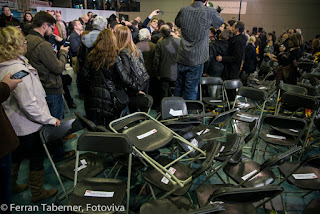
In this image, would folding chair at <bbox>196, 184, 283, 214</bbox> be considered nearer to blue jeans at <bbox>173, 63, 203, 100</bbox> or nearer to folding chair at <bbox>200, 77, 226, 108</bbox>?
blue jeans at <bbox>173, 63, 203, 100</bbox>

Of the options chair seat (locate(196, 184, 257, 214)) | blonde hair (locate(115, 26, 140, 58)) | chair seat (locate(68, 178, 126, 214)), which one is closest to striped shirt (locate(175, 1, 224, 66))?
blonde hair (locate(115, 26, 140, 58))

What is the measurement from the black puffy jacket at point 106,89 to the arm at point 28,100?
2.49ft

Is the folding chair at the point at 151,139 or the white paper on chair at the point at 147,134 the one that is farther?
the white paper on chair at the point at 147,134

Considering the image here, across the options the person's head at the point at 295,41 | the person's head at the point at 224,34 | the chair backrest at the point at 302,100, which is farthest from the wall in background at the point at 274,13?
the chair backrest at the point at 302,100

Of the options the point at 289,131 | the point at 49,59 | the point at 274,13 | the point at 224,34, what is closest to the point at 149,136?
the point at 49,59

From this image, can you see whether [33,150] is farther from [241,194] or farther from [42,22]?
[241,194]

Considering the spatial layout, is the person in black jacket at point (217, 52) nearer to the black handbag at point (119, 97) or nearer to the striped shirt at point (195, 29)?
the striped shirt at point (195, 29)

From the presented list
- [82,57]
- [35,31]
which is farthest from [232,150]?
[82,57]

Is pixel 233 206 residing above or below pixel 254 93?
below

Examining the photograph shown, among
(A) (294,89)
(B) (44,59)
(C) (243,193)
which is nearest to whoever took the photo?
(C) (243,193)

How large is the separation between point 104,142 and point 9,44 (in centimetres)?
109

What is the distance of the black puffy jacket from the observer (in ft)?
8.22

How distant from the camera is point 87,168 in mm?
2092

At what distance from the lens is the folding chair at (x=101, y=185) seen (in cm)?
166
